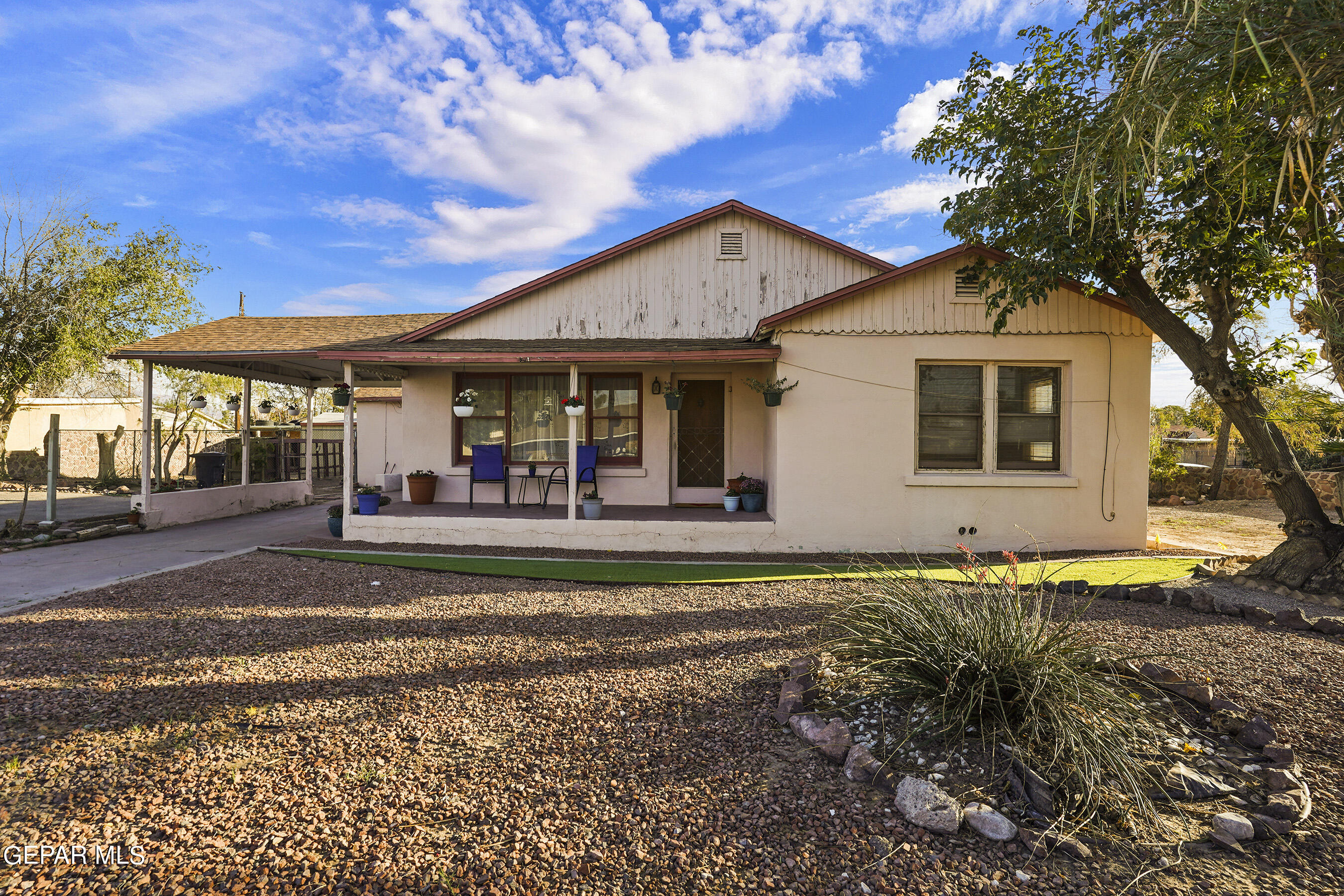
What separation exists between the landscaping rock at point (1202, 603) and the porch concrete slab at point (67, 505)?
14.5 m

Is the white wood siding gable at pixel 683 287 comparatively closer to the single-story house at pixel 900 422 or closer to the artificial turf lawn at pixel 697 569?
the single-story house at pixel 900 422

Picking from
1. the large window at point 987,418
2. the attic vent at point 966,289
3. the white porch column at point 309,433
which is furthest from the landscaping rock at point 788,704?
the white porch column at point 309,433

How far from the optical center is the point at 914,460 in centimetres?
816

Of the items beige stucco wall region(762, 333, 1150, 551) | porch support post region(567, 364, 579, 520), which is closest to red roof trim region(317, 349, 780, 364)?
porch support post region(567, 364, 579, 520)

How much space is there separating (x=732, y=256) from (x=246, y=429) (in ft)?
32.0

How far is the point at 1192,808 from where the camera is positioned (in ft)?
7.80

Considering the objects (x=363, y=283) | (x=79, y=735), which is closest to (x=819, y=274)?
(x=79, y=735)

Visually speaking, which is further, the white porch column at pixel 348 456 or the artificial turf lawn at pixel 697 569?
the white porch column at pixel 348 456

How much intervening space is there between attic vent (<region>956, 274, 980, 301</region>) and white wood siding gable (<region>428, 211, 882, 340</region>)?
2391mm

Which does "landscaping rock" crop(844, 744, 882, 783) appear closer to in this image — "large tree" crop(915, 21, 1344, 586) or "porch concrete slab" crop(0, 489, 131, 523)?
Result: "large tree" crop(915, 21, 1344, 586)

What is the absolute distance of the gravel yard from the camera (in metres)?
2.04

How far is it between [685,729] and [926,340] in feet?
21.6

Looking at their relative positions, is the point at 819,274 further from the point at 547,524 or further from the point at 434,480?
the point at 434,480

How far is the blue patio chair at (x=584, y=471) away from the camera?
9.77 metres
